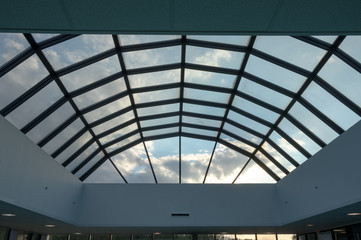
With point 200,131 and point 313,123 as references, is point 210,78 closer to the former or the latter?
point 313,123

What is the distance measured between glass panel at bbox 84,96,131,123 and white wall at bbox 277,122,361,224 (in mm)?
6711

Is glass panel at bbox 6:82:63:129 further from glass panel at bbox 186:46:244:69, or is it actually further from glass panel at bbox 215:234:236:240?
glass panel at bbox 215:234:236:240

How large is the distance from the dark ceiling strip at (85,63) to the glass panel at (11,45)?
1343 millimetres

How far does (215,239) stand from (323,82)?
1066cm

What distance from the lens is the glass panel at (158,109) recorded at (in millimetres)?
10719

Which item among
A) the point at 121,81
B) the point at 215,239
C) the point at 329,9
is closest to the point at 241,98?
the point at 121,81

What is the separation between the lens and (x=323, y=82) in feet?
24.1

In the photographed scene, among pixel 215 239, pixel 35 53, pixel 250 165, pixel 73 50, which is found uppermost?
pixel 73 50

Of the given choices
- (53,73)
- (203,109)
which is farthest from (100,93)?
(203,109)

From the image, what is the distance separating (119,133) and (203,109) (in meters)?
3.62

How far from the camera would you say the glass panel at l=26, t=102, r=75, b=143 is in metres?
8.38

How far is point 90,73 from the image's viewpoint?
812 centimetres

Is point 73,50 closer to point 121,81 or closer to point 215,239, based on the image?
point 121,81

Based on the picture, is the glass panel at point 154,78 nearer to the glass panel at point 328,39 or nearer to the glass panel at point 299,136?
the glass panel at point 299,136
